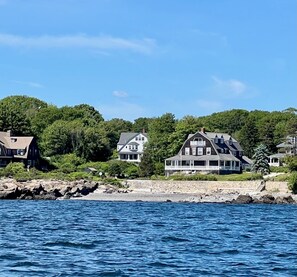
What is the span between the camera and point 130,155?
358 feet

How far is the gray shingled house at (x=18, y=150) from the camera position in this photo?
89.1 meters

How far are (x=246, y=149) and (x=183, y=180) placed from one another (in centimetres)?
3758

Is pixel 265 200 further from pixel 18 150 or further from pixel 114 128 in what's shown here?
pixel 114 128

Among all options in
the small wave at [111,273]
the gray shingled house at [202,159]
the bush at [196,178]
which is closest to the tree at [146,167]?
the gray shingled house at [202,159]

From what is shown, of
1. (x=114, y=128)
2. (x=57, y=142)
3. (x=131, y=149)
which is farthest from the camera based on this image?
(x=114, y=128)

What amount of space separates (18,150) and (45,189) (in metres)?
21.2

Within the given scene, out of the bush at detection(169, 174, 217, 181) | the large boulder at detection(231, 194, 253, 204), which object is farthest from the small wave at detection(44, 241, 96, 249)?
the bush at detection(169, 174, 217, 181)

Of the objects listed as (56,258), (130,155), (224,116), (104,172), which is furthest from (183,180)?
(224,116)

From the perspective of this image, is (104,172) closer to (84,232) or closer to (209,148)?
(209,148)

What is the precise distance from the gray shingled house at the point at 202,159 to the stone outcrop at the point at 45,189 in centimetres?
1589

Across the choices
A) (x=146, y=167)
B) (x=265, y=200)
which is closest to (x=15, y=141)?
(x=146, y=167)

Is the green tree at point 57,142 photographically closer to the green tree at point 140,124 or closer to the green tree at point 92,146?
the green tree at point 92,146

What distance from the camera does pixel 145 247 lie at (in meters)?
25.4

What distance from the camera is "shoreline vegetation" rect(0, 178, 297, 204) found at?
2581 inches
